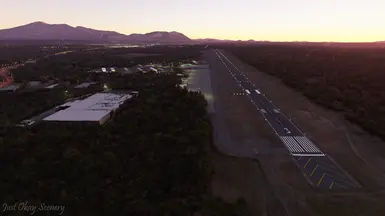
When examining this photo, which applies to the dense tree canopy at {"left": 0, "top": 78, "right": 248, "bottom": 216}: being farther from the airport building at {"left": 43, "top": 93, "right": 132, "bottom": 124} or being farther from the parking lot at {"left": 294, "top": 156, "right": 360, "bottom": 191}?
the parking lot at {"left": 294, "top": 156, "right": 360, "bottom": 191}

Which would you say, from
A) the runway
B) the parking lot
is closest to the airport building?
the runway

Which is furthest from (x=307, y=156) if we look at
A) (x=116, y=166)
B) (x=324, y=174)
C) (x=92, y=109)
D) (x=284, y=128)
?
(x=92, y=109)

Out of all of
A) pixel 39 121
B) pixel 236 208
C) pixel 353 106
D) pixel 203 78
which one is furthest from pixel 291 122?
pixel 203 78

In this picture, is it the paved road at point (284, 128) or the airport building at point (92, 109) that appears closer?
the paved road at point (284, 128)

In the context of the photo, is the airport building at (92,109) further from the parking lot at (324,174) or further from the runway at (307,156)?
the parking lot at (324,174)

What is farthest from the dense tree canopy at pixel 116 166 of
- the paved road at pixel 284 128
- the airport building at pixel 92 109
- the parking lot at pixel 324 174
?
the paved road at pixel 284 128

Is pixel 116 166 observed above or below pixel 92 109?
above

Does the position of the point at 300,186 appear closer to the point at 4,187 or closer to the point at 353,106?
the point at 4,187

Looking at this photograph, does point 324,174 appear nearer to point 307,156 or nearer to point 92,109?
point 307,156
